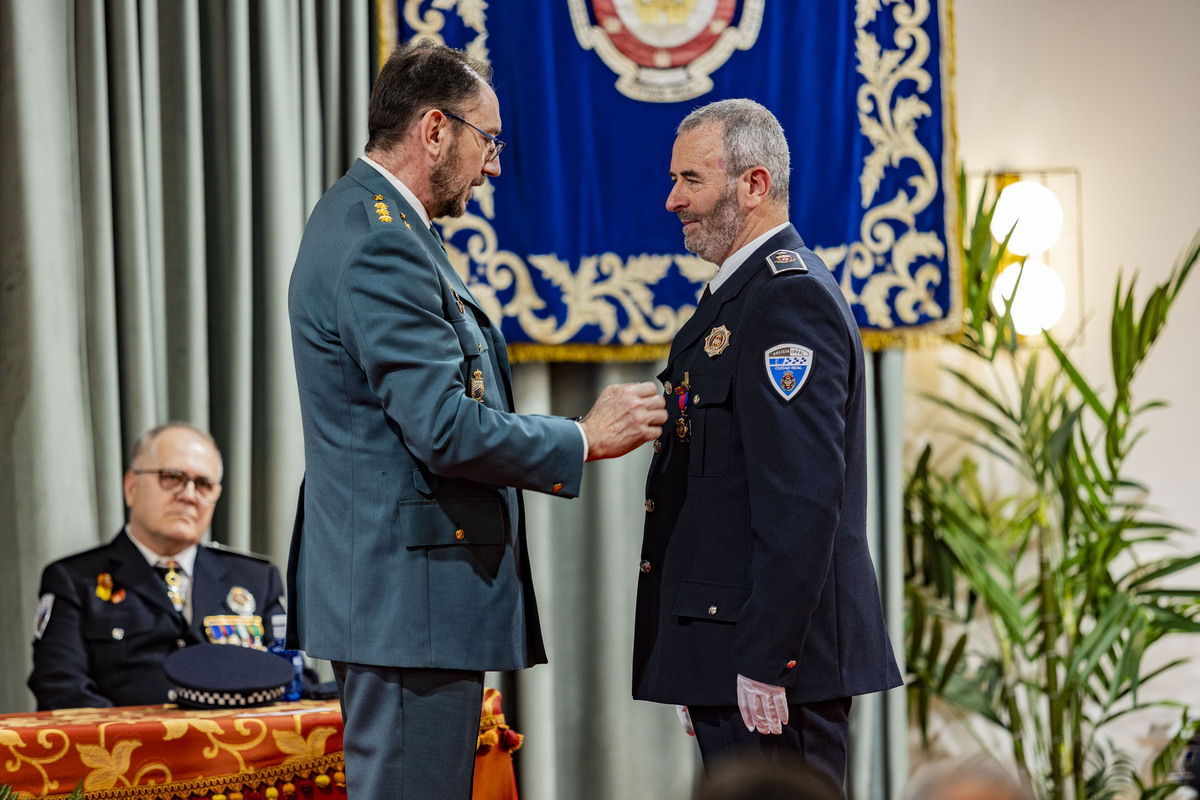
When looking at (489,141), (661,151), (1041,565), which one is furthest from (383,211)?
(1041,565)

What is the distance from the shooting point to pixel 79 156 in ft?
9.30

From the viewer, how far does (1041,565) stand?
3.39 metres

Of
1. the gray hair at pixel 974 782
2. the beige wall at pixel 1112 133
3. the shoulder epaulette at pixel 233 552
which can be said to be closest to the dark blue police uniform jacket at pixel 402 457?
the gray hair at pixel 974 782

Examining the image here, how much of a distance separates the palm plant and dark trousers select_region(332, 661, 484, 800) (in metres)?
2.10

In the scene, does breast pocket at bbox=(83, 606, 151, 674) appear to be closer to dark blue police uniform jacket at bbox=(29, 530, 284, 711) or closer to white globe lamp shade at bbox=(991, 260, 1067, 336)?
dark blue police uniform jacket at bbox=(29, 530, 284, 711)

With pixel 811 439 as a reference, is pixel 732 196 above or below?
above

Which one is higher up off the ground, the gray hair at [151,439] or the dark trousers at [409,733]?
the gray hair at [151,439]

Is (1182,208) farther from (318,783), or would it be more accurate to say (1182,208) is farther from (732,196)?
(318,783)

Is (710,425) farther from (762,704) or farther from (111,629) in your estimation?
(111,629)

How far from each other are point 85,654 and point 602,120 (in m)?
1.82

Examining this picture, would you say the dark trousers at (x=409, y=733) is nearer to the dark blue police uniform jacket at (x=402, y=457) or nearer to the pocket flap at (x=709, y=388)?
the dark blue police uniform jacket at (x=402, y=457)

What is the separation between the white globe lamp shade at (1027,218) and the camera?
3.65 m

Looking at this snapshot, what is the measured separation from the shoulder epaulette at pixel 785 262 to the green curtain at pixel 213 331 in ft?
5.03

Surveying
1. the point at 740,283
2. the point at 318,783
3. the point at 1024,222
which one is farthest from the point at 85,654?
the point at 1024,222
